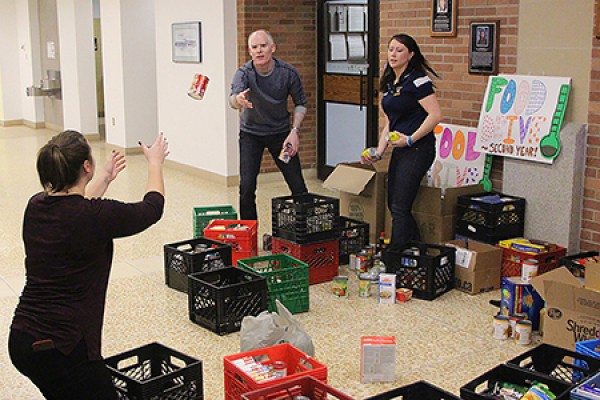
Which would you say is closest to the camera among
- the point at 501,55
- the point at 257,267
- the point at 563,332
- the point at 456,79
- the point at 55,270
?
the point at 55,270

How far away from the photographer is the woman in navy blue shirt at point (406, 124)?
199 inches

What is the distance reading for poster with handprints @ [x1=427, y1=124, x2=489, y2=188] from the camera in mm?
5820

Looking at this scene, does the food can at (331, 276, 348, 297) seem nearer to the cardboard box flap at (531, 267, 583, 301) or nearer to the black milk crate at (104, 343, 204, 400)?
the cardboard box flap at (531, 267, 583, 301)

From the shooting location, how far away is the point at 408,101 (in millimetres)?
5109

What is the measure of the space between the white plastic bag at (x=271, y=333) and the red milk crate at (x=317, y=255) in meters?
1.33

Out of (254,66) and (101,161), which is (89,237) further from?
Answer: (101,161)

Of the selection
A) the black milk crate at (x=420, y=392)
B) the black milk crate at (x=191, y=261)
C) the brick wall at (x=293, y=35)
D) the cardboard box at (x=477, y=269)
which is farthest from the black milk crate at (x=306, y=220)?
the brick wall at (x=293, y=35)

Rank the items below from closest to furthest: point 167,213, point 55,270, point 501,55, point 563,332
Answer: point 55,270, point 563,332, point 501,55, point 167,213

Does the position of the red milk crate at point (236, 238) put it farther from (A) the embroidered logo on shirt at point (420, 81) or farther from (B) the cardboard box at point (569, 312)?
(B) the cardboard box at point (569, 312)

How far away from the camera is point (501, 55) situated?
220 inches

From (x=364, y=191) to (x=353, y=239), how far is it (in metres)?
0.51

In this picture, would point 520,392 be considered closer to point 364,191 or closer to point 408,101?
point 408,101

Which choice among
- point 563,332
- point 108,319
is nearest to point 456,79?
point 563,332

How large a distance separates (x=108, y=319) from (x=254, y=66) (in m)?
2.15
